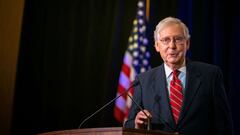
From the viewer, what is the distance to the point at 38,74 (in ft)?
16.4

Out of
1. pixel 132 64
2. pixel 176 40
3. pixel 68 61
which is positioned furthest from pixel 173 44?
pixel 68 61

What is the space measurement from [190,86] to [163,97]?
18 cm

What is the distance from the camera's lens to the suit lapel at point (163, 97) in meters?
2.42

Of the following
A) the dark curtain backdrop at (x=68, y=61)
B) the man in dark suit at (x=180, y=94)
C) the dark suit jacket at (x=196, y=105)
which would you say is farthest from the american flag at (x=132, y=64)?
the dark suit jacket at (x=196, y=105)

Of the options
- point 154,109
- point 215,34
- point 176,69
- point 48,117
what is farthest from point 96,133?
point 48,117

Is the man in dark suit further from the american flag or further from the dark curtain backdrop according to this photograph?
the dark curtain backdrop

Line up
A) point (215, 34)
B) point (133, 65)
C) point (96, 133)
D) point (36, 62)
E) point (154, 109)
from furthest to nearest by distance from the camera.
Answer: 1. point (36, 62)
2. point (133, 65)
3. point (215, 34)
4. point (154, 109)
5. point (96, 133)

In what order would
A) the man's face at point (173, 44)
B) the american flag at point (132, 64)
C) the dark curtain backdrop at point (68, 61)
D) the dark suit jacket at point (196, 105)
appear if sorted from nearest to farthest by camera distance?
the dark suit jacket at point (196, 105) → the man's face at point (173, 44) → the american flag at point (132, 64) → the dark curtain backdrop at point (68, 61)

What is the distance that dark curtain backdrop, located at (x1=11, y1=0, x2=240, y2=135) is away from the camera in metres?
4.86

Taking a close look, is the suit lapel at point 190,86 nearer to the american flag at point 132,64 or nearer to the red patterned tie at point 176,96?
the red patterned tie at point 176,96

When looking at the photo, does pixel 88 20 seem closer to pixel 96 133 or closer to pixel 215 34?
pixel 215 34

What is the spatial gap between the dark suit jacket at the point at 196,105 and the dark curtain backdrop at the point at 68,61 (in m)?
2.28

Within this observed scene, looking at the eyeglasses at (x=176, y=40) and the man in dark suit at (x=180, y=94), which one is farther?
the eyeglasses at (x=176, y=40)

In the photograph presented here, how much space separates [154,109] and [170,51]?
1.31ft
